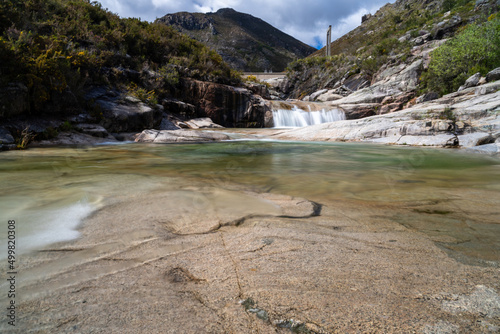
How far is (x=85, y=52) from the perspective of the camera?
1462 cm

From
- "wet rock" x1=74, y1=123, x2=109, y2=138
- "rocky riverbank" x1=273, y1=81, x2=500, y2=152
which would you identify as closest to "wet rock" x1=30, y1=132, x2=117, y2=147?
"wet rock" x1=74, y1=123, x2=109, y2=138

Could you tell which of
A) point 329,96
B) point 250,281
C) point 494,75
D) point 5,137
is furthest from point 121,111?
point 329,96

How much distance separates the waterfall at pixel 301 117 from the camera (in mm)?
20656

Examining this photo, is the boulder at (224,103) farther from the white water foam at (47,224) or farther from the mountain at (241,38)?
the mountain at (241,38)

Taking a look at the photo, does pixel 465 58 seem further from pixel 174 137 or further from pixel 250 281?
pixel 250 281

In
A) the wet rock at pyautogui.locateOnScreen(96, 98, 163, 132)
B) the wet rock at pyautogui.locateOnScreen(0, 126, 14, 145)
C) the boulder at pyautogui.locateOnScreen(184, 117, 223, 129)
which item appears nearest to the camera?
the wet rock at pyautogui.locateOnScreen(0, 126, 14, 145)

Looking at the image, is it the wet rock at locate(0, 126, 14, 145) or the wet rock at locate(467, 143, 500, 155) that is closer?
the wet rock at locate(0, 126, 14, 145)

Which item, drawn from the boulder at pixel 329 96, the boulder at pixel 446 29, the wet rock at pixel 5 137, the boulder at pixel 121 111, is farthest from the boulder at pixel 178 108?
the boulder at pixel 446 29

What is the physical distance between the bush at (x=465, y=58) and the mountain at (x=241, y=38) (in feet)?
276

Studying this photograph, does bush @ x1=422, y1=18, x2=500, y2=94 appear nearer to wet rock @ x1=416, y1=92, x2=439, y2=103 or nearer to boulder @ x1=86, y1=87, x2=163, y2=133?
wet rock @ x1=416, y1=92, x2=439, y2=103

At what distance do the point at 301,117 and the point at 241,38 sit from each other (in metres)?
110

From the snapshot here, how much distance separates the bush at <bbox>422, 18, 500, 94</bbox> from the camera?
16547 mm

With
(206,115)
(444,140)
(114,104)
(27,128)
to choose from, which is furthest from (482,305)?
(206,115)

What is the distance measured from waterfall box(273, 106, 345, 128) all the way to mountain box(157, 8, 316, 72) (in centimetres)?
8092
